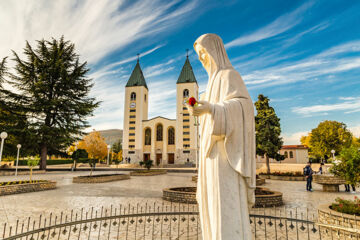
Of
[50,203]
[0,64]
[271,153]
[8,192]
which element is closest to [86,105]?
[0,64]

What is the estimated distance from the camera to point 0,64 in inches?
936

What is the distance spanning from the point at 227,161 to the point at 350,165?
6.81 meters

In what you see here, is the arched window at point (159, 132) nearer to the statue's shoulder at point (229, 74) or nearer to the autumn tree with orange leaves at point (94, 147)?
the autumn tree with orange leaves at point (94, 147)

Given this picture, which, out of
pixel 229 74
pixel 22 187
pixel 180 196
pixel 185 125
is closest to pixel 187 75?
pixel 185 125

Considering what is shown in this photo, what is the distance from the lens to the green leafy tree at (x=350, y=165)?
638 centimetres

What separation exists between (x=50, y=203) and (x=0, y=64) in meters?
25.0

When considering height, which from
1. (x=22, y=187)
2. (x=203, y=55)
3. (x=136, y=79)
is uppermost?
(x=136, y=79)

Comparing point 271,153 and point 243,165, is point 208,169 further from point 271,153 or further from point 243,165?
point 271,153

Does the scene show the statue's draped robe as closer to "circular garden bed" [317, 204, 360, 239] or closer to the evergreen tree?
"circular garden bed" [317, 204, 360, 239]

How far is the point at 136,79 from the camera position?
54.0 m

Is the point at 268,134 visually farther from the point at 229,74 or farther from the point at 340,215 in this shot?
the point at 229,74

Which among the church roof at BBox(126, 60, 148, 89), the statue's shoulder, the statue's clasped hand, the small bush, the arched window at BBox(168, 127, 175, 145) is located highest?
the church roof at BBox(126, 60, 148, 89)

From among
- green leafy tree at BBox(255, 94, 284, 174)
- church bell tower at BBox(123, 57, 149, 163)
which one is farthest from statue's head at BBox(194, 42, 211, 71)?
church bell tower at BBox(123, 57, 149, 163)

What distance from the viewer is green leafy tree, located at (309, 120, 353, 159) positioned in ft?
112
